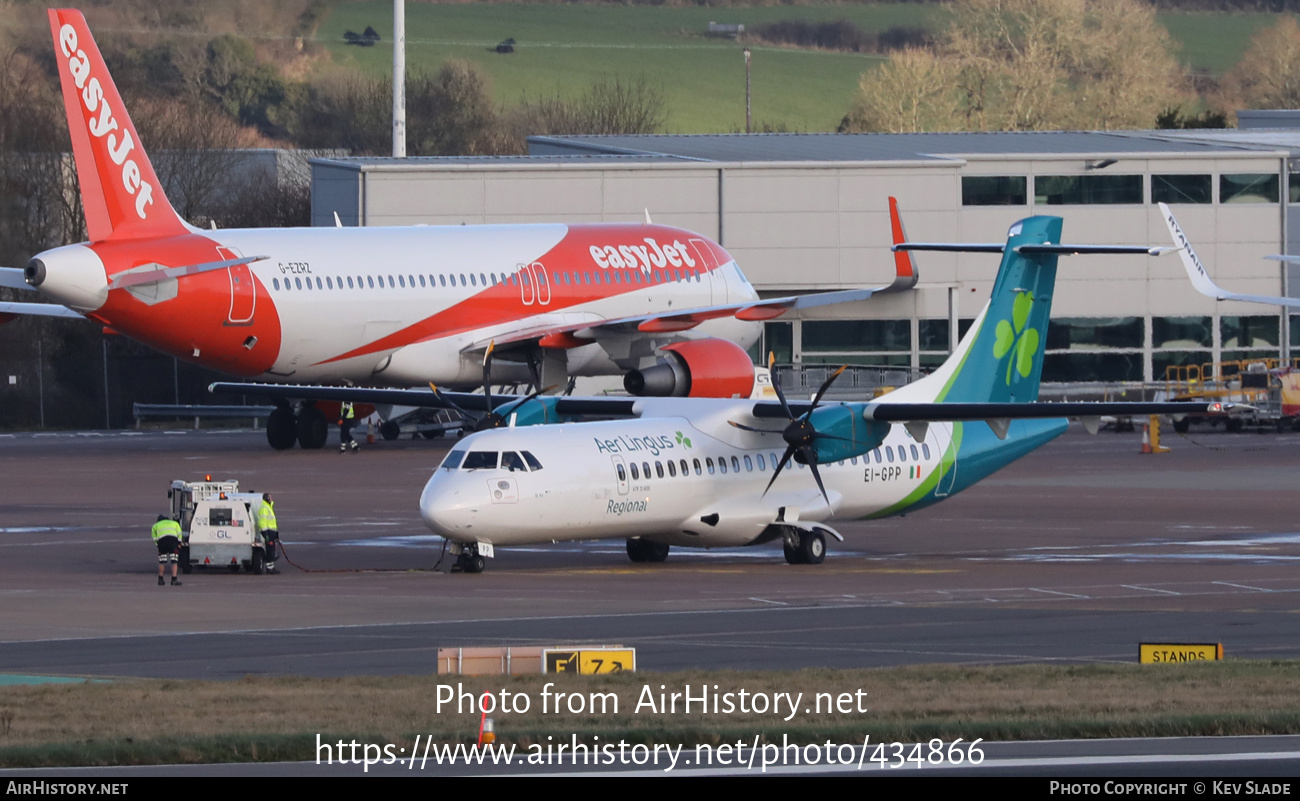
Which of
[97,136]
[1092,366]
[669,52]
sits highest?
[669,52]

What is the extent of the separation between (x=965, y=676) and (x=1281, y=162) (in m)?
52.4

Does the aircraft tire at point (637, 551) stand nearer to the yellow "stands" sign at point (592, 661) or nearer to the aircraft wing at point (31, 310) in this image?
the yellow "stands" sign at point (592, 661)

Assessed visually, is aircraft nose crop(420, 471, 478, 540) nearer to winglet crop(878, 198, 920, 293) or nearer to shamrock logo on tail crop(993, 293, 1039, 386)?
shamrock logo on tail crop(993, 293, 1039, 386)

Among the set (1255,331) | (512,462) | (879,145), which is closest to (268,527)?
(512,462)

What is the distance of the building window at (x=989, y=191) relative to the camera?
65375 millimetres

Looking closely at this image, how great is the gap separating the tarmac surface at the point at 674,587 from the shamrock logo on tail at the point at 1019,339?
2911mm

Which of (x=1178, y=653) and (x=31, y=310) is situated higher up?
(x=31, y=310)

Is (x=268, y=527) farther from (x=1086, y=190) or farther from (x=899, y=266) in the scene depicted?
(x=1086, y=190)

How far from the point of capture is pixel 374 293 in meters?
45.5

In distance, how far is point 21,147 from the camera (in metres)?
61.5

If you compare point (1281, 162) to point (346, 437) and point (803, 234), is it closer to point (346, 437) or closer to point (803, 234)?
point (803, 234)

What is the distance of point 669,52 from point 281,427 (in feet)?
259

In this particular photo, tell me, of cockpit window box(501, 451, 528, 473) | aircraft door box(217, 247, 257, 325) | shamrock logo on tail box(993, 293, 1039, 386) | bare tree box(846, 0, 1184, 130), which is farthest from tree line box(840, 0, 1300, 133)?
cockpit window box(501, 451, 528, 473)

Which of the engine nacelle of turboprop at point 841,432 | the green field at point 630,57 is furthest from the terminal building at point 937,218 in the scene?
the green field at point 630,57
